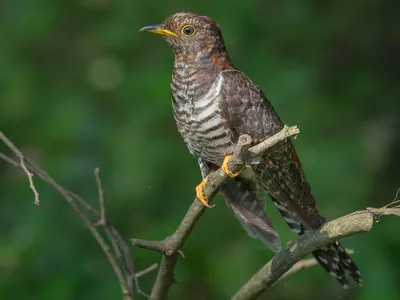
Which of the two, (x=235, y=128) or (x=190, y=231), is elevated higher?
(x=235, y=128)

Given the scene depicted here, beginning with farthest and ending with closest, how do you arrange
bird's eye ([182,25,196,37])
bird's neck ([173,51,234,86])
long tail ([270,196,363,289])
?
bird's eye ([182,25,196,37]) → bird's neck ([173,51,234,86]) → long tail ([270,196,363,289])

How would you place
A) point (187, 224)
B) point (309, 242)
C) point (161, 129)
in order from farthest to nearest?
point (161, 129) → point (187, 224) → point (309, 242)

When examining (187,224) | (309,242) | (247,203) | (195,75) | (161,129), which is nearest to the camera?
(309,242)

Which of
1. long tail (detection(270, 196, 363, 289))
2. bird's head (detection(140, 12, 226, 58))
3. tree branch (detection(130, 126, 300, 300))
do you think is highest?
bird's head (detection(140, 12, 226, 58))

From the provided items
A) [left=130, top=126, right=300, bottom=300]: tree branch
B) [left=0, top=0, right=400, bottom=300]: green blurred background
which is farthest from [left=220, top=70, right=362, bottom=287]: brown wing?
[left=0, top=0, right=400, bottom=300]: green blurred background

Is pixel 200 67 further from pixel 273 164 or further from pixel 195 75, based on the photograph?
pixel 273 164

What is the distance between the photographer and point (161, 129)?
17.1 ft

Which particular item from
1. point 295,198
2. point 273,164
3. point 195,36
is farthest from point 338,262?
point 195,36

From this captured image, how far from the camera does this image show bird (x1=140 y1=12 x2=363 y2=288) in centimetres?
363

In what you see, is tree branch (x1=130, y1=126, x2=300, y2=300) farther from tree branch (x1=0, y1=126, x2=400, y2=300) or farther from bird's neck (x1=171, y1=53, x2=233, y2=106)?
bird's neck (x1=171, y1=53, x2=233, y2=106)

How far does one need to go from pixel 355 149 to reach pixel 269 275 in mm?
2253

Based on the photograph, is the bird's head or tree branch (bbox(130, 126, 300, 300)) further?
the bird's head

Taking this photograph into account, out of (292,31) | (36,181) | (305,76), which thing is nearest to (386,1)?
(292,31)

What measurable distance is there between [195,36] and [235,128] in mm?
485
